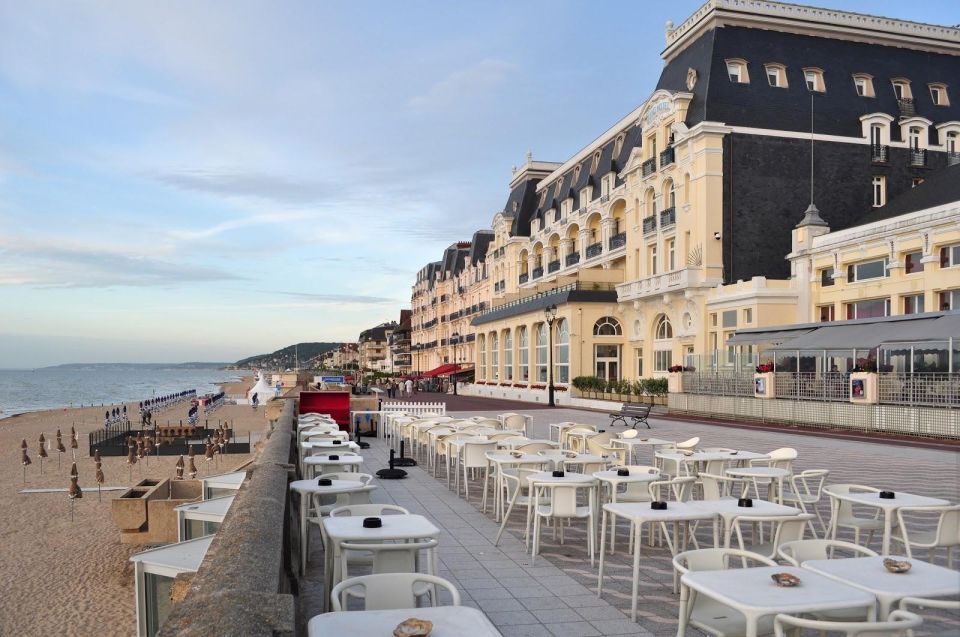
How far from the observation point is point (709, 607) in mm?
4758

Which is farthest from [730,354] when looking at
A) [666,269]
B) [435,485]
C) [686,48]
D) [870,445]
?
[435,485]

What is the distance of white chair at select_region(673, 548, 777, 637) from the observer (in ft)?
14.6

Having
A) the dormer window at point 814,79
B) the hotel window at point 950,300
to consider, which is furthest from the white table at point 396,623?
the dormer window at point 814,79

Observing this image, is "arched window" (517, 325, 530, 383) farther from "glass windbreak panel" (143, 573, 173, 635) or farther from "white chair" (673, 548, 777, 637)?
"white chair" (673, 548, 777, 637)

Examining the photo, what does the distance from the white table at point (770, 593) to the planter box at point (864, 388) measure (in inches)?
778

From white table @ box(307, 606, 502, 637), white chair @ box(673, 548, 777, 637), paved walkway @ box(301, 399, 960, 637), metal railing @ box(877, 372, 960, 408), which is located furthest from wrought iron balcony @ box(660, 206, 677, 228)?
white table @ box(307, 606, 502, 637)

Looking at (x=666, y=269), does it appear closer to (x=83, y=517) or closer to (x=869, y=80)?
(x=869, y=80)

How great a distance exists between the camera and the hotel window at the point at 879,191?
36.0 meters

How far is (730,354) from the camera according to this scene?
102 feet

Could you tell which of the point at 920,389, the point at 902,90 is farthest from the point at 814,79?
the point at 920,389

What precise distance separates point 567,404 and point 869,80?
21489mm

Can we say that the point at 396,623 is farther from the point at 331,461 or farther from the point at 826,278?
the point at 826,278

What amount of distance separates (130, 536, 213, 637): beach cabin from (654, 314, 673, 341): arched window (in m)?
32.2

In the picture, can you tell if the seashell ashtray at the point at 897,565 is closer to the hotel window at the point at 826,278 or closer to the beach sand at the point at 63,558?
the beach sand at the point at 63,558
